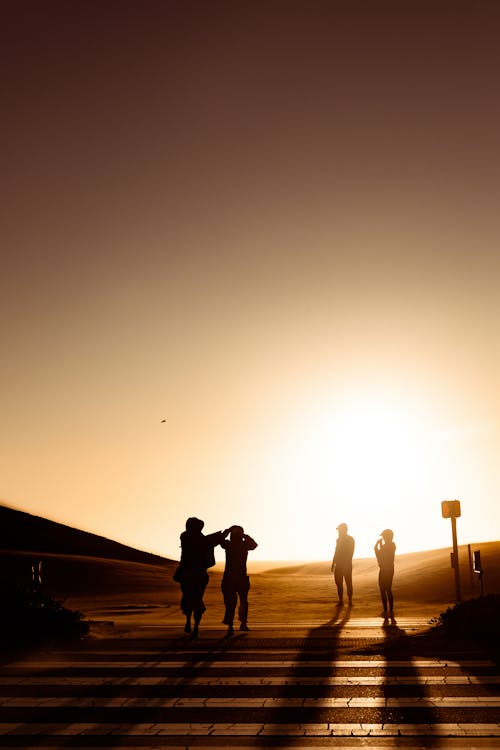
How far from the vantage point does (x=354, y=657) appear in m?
11.7

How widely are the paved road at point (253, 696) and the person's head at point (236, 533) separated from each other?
288cm

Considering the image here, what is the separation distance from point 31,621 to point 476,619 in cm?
756

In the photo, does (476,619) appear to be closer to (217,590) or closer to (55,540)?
(217,590)

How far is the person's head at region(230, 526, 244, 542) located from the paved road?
288 cm

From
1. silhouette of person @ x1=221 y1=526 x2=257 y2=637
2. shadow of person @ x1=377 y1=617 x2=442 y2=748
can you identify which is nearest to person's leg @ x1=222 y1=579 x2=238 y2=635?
silhouette of person @ x1=221 y1=526 x2=257 y2=637

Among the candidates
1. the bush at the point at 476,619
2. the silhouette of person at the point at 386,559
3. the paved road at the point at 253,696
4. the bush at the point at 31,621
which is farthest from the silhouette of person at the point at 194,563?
the silhouette of person at the point at 386,559

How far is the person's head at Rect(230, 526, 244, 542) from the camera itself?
15922 millimetres

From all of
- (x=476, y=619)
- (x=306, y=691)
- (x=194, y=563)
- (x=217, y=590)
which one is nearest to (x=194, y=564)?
(x=194, y=563)

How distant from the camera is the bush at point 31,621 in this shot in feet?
45.8

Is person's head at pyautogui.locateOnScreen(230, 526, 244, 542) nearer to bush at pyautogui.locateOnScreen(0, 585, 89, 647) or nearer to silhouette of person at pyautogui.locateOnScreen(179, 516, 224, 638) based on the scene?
silhouette of person at pyautogui.locateOnScreen(179, 516, 224, 638)

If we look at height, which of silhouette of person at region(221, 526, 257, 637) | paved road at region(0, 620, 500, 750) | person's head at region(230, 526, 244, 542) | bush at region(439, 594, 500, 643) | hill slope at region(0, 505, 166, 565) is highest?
hill slope at region(0, 505, 166, 565)

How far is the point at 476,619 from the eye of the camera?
13844 millimetres

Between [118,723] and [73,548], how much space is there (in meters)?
50.9

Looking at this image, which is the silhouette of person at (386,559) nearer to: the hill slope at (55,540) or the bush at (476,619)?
the bush at (476,619)
